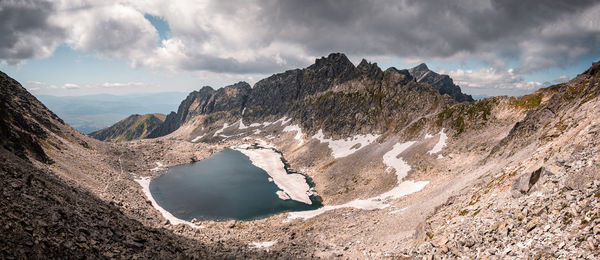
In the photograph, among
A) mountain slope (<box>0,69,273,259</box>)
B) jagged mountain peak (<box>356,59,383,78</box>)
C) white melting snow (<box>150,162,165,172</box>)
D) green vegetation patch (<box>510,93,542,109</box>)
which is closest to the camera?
mountain slope (<box>0,69,273,259</box>)

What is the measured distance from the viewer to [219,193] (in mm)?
93062

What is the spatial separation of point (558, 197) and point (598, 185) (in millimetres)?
2427

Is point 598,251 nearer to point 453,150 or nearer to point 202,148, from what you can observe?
point 453,150

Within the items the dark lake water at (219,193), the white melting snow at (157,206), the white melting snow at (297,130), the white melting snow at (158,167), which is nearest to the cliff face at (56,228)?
the white melting snow at (157,206)

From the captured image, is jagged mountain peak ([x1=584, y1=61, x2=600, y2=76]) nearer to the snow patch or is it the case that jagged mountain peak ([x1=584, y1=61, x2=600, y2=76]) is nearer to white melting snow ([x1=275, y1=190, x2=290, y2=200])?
the snow patch

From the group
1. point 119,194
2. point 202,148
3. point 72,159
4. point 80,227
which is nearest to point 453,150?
point 80,227

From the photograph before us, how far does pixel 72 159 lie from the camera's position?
7000 cm

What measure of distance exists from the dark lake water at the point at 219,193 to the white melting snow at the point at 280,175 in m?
3.18

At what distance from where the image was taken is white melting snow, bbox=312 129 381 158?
11444 cm

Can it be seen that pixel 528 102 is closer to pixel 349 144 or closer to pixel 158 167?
pixel 349 144

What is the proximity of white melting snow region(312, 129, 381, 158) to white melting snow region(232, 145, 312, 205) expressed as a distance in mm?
21220

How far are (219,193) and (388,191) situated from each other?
58.1 metres

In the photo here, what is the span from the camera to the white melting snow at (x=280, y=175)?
9250 cm

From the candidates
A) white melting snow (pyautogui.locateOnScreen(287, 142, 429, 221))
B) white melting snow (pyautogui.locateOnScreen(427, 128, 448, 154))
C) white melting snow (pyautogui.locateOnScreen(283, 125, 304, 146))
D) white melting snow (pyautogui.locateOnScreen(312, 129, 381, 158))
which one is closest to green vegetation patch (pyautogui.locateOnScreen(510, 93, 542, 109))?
white melting snow (pyautogui.locateOnScreen(427, 128, 448, 154))
